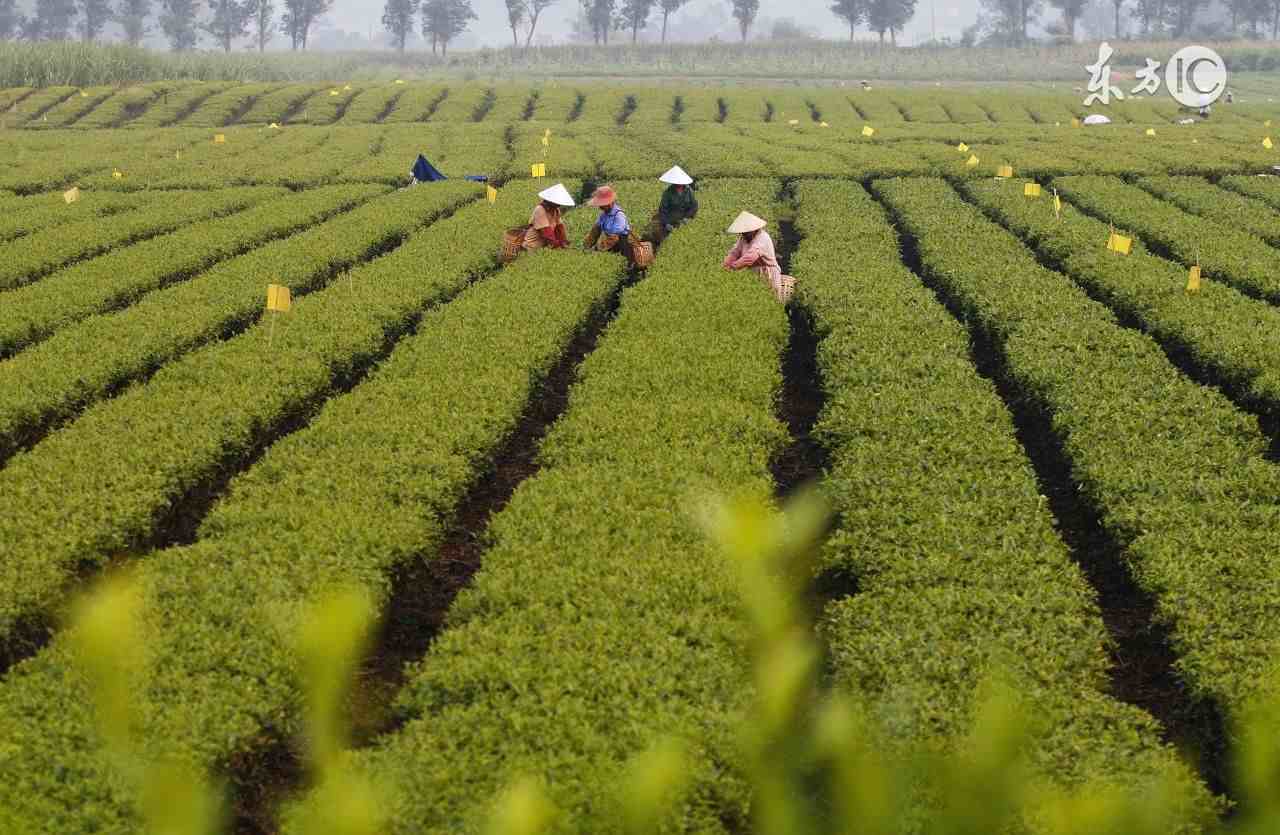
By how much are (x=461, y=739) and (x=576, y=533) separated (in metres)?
2.28

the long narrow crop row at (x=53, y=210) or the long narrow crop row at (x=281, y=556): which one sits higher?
the long narrow crop row at (x=53, y=210)

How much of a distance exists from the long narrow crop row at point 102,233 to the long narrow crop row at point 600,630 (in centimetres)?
839

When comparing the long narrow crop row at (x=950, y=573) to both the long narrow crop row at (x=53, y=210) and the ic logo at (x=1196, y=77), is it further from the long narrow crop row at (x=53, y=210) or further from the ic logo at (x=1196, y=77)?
the ic logo at (x=1196, y=77)

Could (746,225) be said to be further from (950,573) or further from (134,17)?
(134,17)

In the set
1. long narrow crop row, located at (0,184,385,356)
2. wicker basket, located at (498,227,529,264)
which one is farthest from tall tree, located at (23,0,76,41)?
wicker basket, located at (498,227,529,264)

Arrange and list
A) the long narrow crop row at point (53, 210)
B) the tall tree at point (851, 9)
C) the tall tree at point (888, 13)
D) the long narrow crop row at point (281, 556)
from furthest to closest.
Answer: the tall tree at point (888, 13) < the tall tree at point (851, 9) < the long narrow crop row at point (53, 210) < the long narrow crop row at point (281, 556)

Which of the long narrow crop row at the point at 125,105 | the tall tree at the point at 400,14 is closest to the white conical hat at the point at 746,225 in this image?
the long narrow crop row at the point at 125,105

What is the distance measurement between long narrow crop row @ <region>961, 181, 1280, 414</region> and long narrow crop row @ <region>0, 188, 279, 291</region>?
12.9m

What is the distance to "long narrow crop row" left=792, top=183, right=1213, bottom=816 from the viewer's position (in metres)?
5.73

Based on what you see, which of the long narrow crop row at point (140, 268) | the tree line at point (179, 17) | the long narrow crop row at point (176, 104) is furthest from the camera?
the tree line at point (179, 17)

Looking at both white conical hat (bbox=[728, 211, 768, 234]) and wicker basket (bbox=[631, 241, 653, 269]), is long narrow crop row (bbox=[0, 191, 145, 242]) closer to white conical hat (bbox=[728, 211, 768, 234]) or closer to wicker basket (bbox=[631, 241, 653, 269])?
wicker basket (bbox=[631, 241, 653, 269])

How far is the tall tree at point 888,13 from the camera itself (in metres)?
97.0

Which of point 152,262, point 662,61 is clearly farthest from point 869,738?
point 662,61

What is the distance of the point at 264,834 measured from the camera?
5.51 meters
